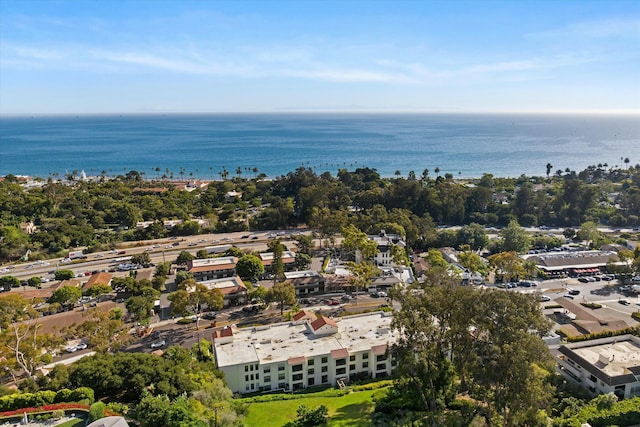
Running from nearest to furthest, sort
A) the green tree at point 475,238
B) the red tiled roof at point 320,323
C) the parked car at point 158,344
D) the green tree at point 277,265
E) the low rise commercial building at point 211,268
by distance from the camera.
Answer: the red tiled roof at point 320,323
the parked car at point 158,344
the green tree at point 277,265
the low rise commercial building at point 211,268
the green tree at point 475,238

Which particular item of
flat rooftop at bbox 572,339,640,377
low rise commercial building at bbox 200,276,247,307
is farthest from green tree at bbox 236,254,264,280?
flat rooftop at bbox 572,339,640,377

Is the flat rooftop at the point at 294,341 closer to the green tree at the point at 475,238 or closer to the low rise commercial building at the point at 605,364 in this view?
the low rise commercial building at the point at 605,364

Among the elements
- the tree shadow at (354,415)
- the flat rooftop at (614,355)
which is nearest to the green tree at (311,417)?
the tree shadow at (354,415)

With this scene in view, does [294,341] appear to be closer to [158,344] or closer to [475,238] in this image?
[158,344]

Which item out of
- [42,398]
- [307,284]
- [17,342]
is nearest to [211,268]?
[307,284]

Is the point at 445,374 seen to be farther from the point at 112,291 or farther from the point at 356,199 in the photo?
the point at 356,199

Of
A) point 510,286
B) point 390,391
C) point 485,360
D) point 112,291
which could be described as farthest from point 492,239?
point 112,291
